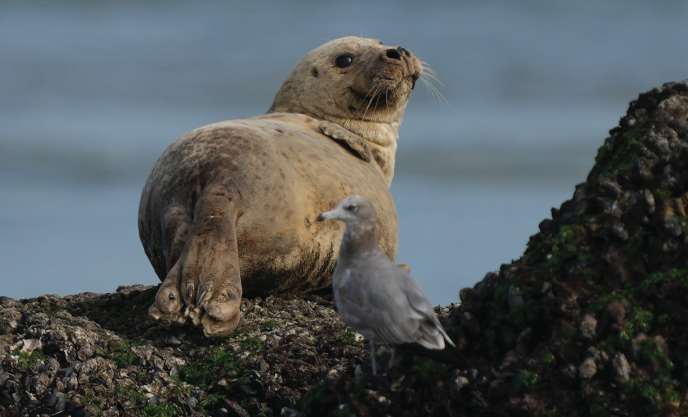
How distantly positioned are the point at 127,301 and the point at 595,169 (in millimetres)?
4408

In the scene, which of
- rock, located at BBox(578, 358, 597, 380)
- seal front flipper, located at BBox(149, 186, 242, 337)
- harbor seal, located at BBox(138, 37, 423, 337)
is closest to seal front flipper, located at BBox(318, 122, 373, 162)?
harbor seal, located at BBox(138, 37, 423, 337)

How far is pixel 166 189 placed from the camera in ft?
23.3

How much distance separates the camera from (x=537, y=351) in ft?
12.6

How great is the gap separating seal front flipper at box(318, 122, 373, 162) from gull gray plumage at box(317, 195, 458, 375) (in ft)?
13.8

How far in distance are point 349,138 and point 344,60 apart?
1.19 m

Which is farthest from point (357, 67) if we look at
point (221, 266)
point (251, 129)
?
point (221, 266)

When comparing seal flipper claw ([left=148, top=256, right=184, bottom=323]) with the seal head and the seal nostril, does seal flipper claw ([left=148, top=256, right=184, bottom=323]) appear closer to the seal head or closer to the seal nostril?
the seal head

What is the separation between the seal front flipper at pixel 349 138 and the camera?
8281mm

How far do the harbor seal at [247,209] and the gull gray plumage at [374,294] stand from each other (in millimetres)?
2016

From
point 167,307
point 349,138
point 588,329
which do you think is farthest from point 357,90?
point 588,329

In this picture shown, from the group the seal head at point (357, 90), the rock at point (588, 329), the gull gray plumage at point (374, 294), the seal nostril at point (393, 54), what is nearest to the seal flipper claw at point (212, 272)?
the gull gray plumage at point (374, 294)

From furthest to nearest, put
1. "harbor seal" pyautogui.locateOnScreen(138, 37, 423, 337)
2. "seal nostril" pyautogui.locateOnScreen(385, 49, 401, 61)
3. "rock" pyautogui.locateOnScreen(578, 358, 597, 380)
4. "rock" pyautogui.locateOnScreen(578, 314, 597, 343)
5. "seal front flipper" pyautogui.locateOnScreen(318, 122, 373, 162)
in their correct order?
"seal nostril" pyautogui.locateOnScreen(385, 49, 401, 61) < "seal front flipper" pyautogui.locateOnScreen(318, 122, 373, 162) < "harbor seal" pyautogui.locateOnScreen(138, 37, 423, 337) < "rock" pyautogui.locateOnScreen(578, 314, 597, 343) < "rock" pyautogui.locateOnScreen(578, 358, 597, 380)

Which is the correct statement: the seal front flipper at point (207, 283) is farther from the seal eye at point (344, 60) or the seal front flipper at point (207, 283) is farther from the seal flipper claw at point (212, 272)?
the seal eye at point (344, 60)

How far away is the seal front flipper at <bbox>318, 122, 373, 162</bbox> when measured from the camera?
828cm
